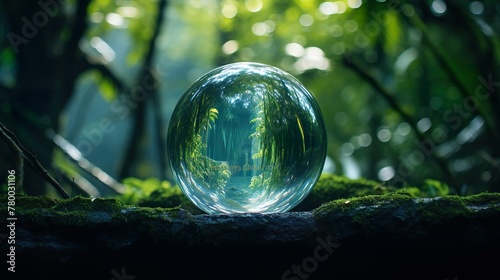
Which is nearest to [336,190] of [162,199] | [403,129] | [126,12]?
[162,199]

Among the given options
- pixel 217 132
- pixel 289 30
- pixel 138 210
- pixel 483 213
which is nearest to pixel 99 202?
pixel 138 210

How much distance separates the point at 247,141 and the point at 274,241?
0.56 metres

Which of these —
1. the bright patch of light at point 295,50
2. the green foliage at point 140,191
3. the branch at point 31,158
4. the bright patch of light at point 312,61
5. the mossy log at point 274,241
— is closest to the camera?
the mossy log at point 274,241

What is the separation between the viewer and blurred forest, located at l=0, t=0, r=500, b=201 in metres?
5.61

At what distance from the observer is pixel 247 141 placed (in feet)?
9.30

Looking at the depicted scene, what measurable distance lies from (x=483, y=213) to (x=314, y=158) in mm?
893

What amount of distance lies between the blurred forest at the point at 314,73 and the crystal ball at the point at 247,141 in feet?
3.18

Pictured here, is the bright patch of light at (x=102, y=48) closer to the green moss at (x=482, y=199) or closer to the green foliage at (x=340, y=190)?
the green foliage at (x=340, y=190)

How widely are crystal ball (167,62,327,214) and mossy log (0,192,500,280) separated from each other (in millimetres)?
329

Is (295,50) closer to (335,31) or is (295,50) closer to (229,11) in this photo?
(335,31)

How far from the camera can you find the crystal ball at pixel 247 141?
9.36ft

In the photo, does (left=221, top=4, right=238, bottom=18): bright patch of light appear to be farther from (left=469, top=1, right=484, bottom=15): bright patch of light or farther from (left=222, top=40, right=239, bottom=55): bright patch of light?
(left=469, top=1, right=484, bottom=15): bright patch of light

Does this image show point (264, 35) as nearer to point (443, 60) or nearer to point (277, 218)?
point (443, 60)

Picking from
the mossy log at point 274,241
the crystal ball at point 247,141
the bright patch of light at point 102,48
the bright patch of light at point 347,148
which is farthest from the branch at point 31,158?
the bright patch of light at point 347,148
